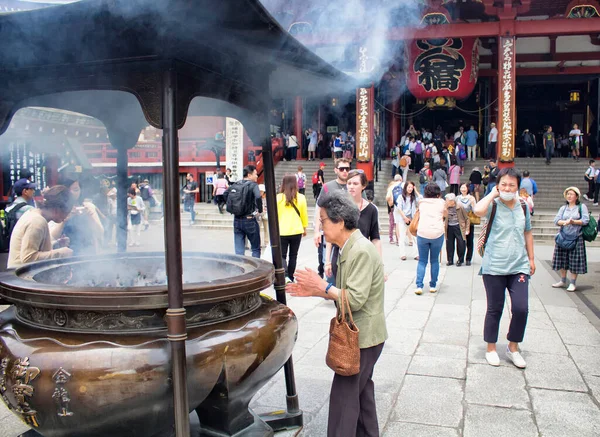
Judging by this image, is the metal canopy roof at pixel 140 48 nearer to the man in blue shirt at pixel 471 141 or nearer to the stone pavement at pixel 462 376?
the stone pavement at pixel 462 376

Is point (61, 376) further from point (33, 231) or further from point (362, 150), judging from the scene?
point (362, 150)

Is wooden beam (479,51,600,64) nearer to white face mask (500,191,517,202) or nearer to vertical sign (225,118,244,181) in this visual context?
vertical sign (225,118,244,181)

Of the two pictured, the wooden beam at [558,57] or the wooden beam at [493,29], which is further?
the wooden beam at [558,57]

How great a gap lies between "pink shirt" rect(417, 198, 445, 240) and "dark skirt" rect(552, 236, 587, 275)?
1818 mm

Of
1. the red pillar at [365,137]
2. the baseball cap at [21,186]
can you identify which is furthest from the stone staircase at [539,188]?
the baseball cap at [21,186]

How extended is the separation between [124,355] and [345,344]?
992mm

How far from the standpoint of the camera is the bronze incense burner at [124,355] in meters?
2.36

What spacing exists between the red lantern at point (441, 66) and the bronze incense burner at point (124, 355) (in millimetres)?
16157

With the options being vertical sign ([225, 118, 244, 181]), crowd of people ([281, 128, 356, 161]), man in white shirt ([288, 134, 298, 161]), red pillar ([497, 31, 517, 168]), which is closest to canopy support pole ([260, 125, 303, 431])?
red pillar ([497, 31, 517, 168])

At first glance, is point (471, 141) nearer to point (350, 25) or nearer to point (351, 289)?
point (350, 25)

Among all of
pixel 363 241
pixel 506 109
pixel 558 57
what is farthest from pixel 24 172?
pixel 558 57

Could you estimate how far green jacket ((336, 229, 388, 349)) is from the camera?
2.58 m

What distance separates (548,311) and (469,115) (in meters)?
18.5

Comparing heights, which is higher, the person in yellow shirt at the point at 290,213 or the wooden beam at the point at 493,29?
the wooden beam at the point at 493,29
